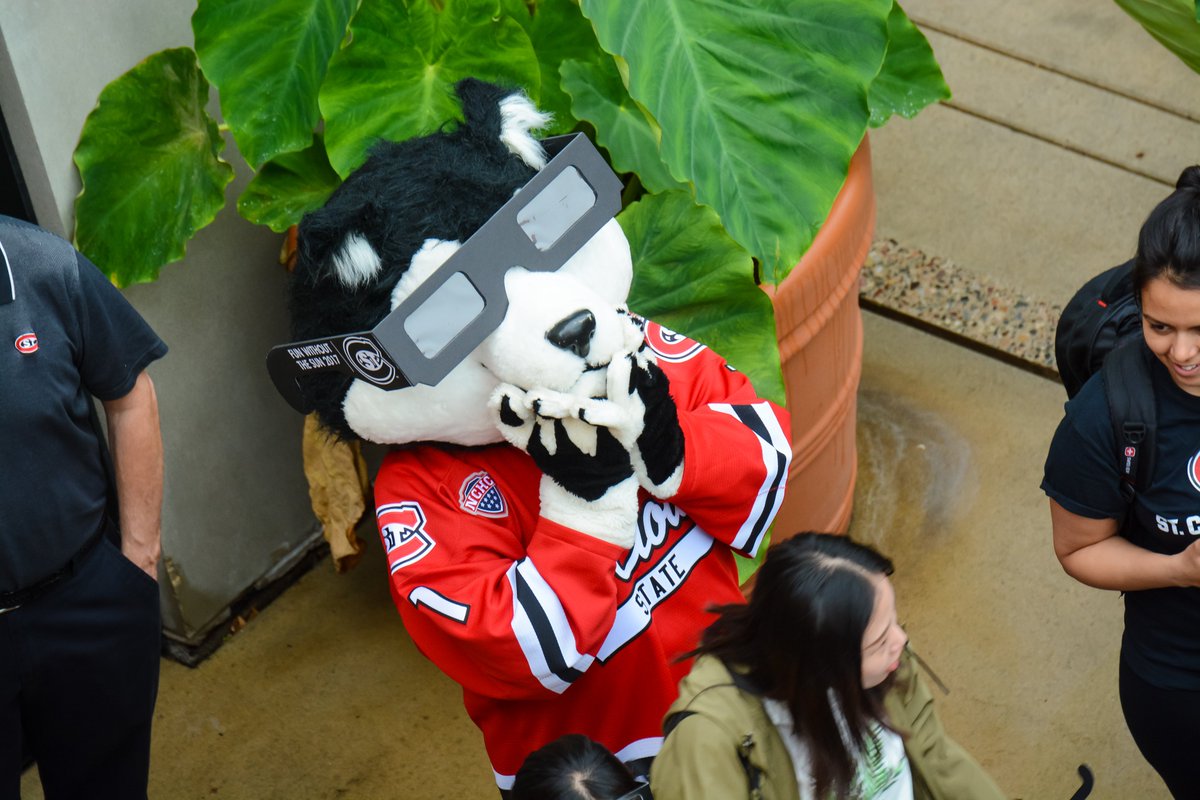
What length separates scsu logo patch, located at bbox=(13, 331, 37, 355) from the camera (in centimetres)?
212

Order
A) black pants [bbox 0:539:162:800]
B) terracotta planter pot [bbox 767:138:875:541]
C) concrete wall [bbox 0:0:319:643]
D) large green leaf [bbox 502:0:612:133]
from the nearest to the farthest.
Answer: black pants [bbox 0:539:162:800] < concrete wall [bbox 0:0:319:643] < large green leaf [bbox 502:0:612:133] < terracotta planter pot [bbox 767:138:875:541]

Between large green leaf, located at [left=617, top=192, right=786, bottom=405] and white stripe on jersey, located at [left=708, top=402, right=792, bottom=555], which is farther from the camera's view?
large green leaf, located at [left=617, top=192, right=786, bottom=405]

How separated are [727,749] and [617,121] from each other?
128cm

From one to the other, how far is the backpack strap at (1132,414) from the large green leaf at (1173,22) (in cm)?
80

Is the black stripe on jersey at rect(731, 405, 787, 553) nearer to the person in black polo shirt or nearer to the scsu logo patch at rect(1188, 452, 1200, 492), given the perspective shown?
the scsu logo patch at rect(1188, 452, 1200, 492)

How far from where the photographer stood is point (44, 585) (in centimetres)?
224

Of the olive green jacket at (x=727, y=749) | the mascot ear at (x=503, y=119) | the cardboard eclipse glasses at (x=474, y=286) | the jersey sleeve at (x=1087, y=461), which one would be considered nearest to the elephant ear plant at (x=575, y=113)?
the mascot ear at (x=503, y=119)

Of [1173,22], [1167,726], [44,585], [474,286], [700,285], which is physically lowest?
[1167,726]

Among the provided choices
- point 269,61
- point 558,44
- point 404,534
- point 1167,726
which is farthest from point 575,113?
point 1167,726

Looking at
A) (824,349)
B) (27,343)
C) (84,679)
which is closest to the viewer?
(27,343)

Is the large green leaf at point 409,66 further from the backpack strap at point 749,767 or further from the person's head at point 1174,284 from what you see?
the backpack strap at point 749,767

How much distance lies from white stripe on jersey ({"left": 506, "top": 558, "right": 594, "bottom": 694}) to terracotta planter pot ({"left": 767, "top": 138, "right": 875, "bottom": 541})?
3.34 ft

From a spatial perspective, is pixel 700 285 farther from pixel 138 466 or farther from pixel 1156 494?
pixel 138 466

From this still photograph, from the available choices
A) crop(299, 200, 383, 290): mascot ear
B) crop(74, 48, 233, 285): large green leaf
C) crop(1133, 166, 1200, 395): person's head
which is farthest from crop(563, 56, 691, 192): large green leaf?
crop(1133, 166, 1200, 395): person's head
